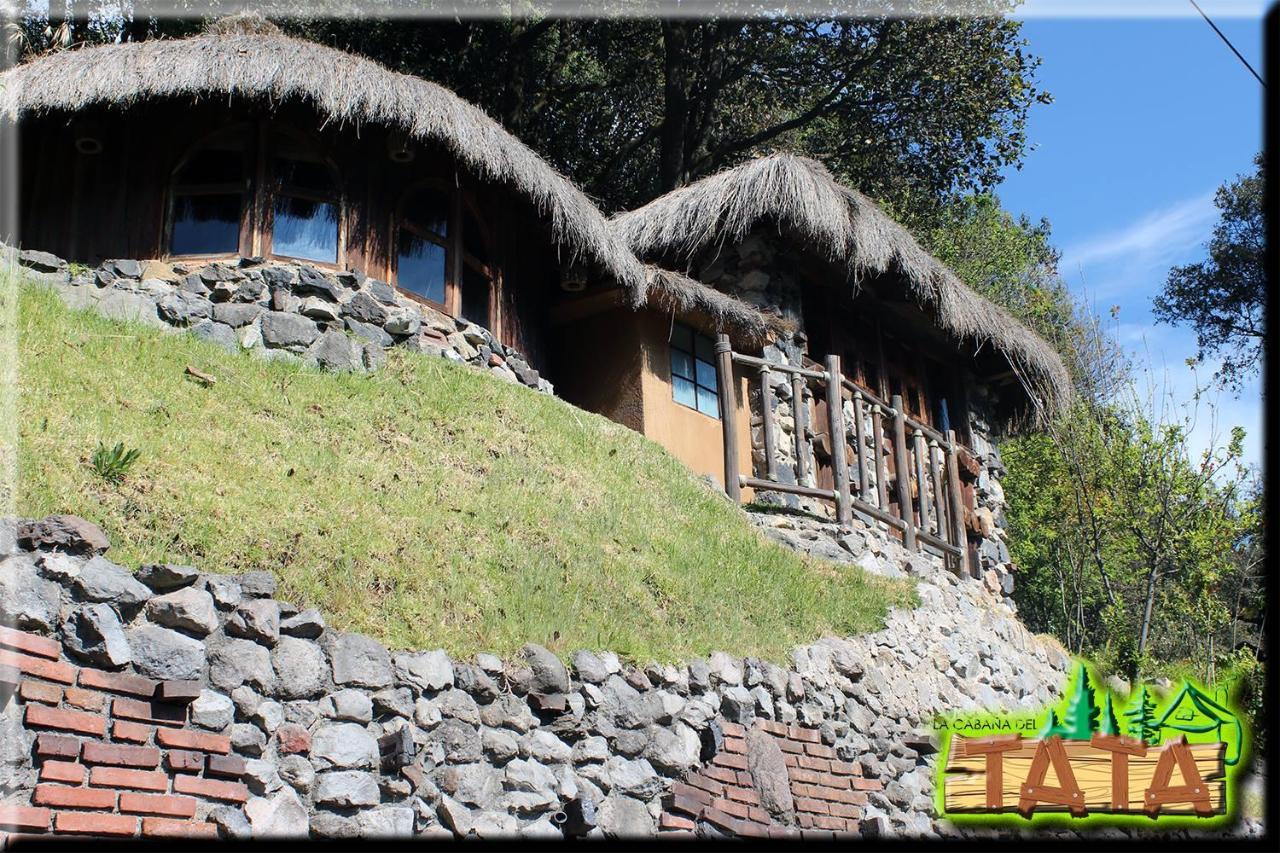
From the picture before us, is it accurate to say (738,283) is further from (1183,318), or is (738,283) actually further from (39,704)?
(1183,318)

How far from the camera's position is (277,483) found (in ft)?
24.0

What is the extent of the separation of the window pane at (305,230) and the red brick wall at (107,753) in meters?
6.10

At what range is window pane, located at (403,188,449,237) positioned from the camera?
11.7 metres

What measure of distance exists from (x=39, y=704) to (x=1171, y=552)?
12186 millimetres

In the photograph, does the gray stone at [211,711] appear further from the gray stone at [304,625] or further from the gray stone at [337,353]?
the gray stone at [337,353]

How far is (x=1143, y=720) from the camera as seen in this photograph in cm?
852

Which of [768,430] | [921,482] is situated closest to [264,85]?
[768,430]

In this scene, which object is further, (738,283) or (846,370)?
(846,370)

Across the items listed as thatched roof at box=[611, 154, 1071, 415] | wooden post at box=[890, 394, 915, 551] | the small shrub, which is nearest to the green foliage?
the small shrub

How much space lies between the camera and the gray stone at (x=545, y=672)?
6641 millimetres

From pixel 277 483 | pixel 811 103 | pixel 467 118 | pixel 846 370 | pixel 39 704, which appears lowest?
pixel 39 704

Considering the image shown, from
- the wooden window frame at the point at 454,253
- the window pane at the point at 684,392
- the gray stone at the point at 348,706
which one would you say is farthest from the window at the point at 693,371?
the gray stone at the point at 348,706

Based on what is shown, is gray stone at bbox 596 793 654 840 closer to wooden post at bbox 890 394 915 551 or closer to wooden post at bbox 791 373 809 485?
wooden post at bbox 791 373 809 485

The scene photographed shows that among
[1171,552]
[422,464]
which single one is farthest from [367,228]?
[1171,552]
